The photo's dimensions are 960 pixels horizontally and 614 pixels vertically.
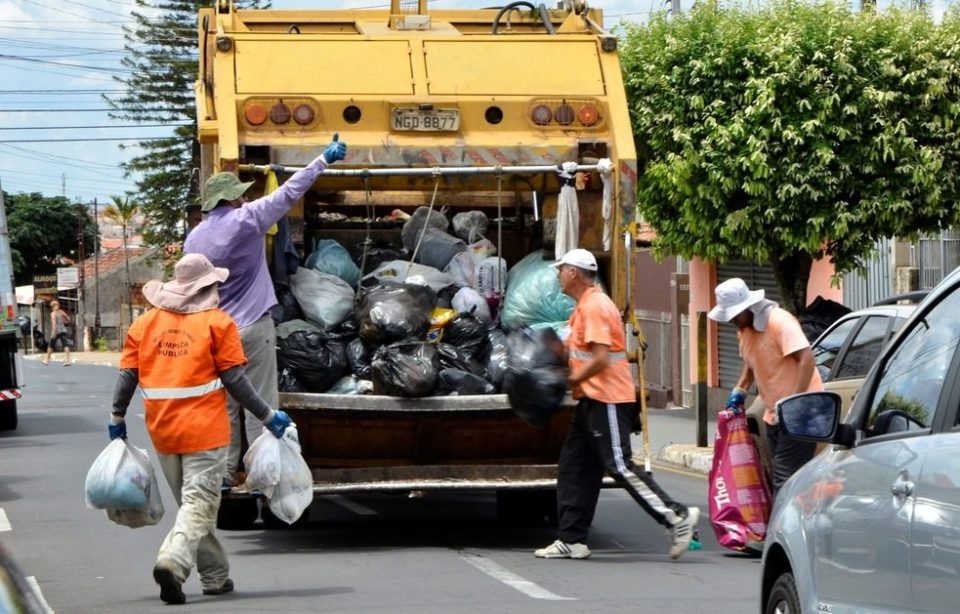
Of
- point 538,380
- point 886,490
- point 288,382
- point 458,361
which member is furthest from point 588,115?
point 886,490

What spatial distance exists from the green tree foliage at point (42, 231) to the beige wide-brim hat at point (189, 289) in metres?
76.2

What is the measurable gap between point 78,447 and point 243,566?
931 centimetres

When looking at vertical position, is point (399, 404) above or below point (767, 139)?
below

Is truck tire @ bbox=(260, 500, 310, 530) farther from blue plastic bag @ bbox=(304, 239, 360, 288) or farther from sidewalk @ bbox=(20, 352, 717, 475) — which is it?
sidewalk @ bbox=(20, 352, 717, 475)

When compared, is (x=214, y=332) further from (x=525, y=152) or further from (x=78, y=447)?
(x=78, y=447)

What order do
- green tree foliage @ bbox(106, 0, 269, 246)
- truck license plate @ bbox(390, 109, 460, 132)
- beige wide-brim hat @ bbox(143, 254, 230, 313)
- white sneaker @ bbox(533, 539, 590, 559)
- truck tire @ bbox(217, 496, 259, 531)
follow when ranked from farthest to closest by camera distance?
1. green tree foliage @ bbox(106, 0, 269, 246)
2. truck tire @ bbox(217, 496, 259, 531)
3. truck license plate @ bbox(390, 109, 460, 132)
4. white sneaker @ bbox(533, 539, 590, 559)
5. beige wide-brim hat @ bbox(143, 254, 230, 313)

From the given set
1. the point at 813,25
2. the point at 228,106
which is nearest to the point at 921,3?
the point at 813,25

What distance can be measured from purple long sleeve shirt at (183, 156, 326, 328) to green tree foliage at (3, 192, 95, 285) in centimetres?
7508

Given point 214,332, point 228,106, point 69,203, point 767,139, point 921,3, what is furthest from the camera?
point 69,203

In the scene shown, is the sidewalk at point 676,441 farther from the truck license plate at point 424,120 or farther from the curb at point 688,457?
the truck license plate at point 424,120

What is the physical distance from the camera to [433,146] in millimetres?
10234

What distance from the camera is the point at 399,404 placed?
379 inches

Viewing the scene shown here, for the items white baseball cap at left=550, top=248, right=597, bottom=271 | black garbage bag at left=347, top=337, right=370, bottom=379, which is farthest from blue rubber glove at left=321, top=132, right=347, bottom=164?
Result: white baseball cap at left=550, top=248, right=597, bottom=271

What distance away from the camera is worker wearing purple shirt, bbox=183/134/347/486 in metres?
9.38
